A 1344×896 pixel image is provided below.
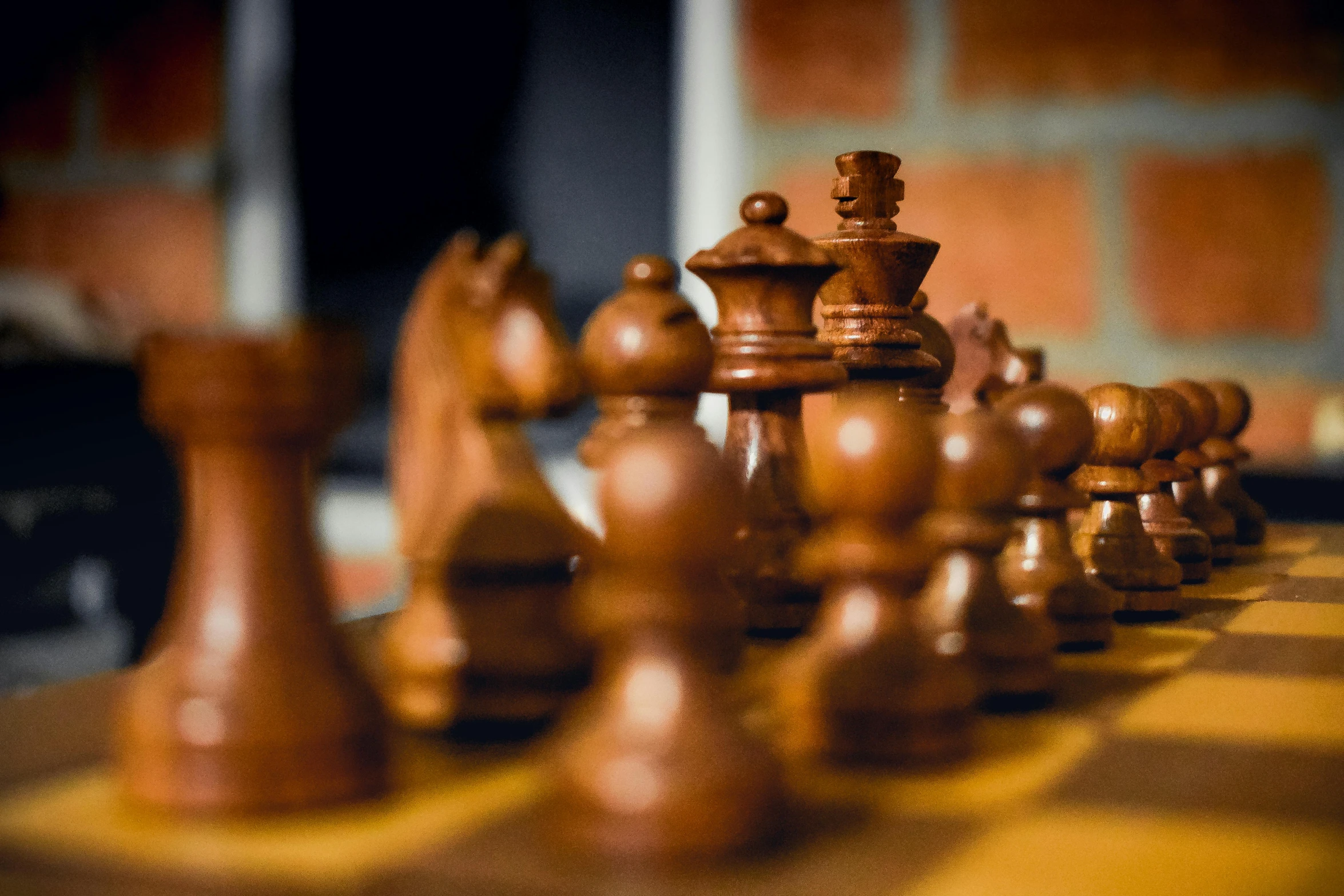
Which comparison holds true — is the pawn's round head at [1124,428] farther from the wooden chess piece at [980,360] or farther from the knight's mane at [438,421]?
the knight's mane at [438,421]

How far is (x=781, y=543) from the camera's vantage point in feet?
2.73

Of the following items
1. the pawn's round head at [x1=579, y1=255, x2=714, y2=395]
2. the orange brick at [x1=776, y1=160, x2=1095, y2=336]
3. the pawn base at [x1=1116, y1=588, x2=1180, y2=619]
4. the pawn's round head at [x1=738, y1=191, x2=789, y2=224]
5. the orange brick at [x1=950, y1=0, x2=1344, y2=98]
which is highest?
the orange brick at [x1=950, y1=0, x2=1344, y2=98]

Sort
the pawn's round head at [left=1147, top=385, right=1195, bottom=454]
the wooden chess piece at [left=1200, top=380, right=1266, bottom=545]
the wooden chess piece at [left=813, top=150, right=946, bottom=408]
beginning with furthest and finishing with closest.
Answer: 1. the wooden chess piece at [left=1200, top=380, right=1266, bottom=545]
2. the pawn's round head at [left=1147, top=385, right=1195, bottom=454]
3. the wooden chess piece at [left=813, top=150, right=946, bottom=408]

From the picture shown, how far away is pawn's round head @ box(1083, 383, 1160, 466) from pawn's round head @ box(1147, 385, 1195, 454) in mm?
78

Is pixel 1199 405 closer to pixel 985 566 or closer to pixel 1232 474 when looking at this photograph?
pixel 1232 474

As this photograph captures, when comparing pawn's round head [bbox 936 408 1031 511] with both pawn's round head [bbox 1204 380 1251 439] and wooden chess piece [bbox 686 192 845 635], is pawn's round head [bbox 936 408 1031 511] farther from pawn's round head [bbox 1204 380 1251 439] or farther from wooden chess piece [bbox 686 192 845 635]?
pawn's round head [bbox 1204 380 1251 439]

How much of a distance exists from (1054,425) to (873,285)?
0.66 feet

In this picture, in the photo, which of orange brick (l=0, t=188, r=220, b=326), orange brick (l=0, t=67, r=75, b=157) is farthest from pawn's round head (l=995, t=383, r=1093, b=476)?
orange brick (l=0, t=67, r=75, b=157)

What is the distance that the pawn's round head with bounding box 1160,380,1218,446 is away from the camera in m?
1.21

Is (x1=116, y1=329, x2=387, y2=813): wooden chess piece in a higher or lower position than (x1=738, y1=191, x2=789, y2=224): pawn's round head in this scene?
lower

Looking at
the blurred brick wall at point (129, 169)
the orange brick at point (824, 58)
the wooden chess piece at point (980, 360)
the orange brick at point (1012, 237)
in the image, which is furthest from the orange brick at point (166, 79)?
the wooden chess piece at point (980, 360)

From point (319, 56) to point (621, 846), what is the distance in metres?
3.10

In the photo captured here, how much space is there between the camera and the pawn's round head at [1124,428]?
3.11 feet

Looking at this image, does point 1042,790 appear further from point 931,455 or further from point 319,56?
point 319,56
